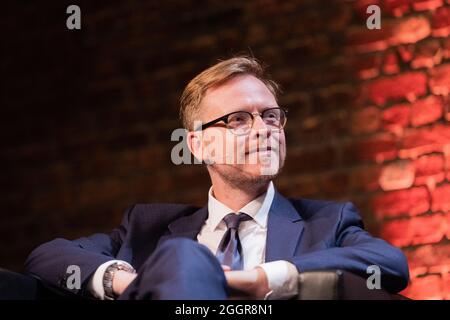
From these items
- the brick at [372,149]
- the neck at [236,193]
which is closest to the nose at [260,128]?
the neck at [236,193]

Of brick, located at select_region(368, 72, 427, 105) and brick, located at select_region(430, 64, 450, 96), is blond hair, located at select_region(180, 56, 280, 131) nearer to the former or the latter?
brick, located at select_region(368, 72, 427, 105)

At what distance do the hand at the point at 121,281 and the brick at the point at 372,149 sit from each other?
1205mm

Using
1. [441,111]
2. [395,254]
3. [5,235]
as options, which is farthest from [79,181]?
[395,254]

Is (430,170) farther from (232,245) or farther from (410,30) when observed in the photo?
(232,245)

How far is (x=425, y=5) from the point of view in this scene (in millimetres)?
2951

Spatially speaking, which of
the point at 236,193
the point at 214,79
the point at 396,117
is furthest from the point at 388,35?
the point at 236,193

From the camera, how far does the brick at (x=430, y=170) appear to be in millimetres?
2881

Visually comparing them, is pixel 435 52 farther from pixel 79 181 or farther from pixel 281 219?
pixel 79 181

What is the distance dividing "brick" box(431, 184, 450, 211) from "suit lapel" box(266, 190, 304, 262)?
0.74 metres

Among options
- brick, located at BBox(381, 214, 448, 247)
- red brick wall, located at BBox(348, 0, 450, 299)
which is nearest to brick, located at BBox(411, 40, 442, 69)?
red brick wall, located at BBox(348, 0, 450, 299)

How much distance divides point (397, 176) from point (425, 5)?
2.10 ft

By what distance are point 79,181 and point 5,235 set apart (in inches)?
15.9

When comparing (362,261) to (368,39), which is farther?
(368,39)

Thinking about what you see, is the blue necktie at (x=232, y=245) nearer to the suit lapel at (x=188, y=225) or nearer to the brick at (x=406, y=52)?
the suit lapel at (x=188, y=225)
